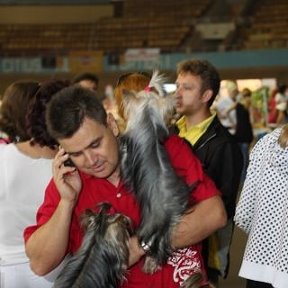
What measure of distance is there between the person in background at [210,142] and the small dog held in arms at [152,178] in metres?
1.21

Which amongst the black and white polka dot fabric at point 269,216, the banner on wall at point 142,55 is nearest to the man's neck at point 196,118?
the black and white polka dot fabric at point 269,216

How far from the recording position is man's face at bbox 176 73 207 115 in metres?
3.66

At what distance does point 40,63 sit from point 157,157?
2378cm

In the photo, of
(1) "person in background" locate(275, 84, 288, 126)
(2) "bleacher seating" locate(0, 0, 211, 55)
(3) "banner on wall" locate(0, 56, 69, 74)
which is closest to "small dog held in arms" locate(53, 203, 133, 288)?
(1) "person in background" locate(275, 84, 288, 126)

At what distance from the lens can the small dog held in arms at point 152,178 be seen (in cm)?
198

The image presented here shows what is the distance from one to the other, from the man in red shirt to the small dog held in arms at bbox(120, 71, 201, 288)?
3 centimetres

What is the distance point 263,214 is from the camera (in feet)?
8.73

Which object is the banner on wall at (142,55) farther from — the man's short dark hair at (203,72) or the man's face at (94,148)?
the man's face at (94,148)

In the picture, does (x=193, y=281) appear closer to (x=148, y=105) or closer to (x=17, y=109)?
(x=148, y=105)

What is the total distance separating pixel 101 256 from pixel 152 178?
25 cm

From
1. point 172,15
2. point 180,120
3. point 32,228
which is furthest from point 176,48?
point 32,228

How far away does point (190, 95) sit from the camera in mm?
3664

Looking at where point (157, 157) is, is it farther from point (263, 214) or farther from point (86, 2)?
point (86, 2)

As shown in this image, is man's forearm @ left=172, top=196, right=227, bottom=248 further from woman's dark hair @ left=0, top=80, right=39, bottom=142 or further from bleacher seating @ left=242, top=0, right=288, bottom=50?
bleacher seating @ left=242, top=0, right=288, bottom=50
